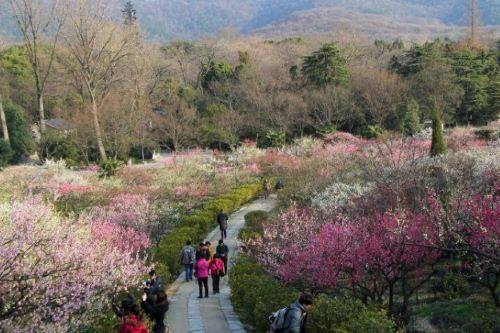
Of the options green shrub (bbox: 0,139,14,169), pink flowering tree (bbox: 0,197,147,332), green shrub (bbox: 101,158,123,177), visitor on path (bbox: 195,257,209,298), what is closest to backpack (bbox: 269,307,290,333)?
pink flowering tree (bbox: 0,197,147,332)

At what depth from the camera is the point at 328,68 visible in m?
41.5

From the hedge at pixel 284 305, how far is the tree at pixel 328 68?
3173cm

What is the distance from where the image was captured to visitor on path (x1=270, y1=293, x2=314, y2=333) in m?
5.70

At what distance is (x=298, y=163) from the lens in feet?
90.7

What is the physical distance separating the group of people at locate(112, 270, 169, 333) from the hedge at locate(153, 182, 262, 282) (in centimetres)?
458

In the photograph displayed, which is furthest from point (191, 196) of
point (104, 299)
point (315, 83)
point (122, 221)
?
point (315, 83)

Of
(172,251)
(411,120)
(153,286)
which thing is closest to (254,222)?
(172,251)

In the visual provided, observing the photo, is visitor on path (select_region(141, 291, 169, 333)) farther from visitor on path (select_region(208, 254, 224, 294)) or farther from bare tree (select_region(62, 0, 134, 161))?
bare tree (select_region(62, 0, 134, 161))

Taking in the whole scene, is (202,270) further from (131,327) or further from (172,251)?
(131,327)

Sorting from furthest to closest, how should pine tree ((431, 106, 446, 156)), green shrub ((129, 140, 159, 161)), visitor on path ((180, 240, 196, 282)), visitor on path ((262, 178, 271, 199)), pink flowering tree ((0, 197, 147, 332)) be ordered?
green shrub ((129, 140, 159, 161)) → visitor on path ((262, 178, 271, 199)) → pine tree ((431, 106, 446, 156)) → visitor on path ((180, 240, 196, 282)) → pink flowering tree ((0, 197, 147, 332))

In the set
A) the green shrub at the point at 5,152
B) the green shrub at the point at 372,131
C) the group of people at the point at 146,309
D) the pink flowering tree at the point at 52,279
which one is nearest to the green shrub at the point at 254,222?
the pink flowering tree at the point at 52,279

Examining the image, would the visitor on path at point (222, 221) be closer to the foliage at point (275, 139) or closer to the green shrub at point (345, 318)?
the green shrub at point (345, 318)

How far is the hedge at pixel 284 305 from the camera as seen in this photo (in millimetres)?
6117

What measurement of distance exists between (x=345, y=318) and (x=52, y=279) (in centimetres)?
400
